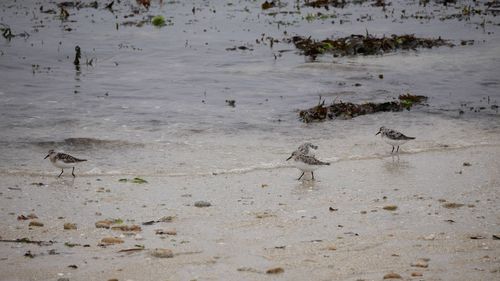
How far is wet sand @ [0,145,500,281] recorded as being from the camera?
26.8 feet

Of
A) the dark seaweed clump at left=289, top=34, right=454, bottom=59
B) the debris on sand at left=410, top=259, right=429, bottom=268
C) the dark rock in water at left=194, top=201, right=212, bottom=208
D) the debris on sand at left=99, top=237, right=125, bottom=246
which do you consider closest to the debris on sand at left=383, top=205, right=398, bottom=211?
the debris on sand at left=410, top=259, right=429, bottom=268

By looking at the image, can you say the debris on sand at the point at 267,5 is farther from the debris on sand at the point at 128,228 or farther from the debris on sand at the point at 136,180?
the debris on sand at the point at 128,228

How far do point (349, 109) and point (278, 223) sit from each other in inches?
346

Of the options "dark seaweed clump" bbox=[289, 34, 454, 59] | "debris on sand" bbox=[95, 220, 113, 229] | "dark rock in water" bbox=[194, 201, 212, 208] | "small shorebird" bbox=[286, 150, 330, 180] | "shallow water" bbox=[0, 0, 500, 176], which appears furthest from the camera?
"dark seaweed clump" bbox=[289, 34, 454, 59]

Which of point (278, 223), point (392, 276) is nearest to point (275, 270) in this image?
point (392, 276)

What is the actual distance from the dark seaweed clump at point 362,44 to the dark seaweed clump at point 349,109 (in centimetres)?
660

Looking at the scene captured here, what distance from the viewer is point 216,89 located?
21281 mm

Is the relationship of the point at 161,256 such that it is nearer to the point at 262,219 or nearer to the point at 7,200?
the point at 262,219

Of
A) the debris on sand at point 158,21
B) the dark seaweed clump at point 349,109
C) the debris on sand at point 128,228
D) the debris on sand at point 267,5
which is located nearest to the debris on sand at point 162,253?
the debris on sand at point 128,228

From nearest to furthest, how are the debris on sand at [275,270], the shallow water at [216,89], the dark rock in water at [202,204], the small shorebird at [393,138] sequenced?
1. the debris on sand at [275,270]
2. the dark rock in water at [202,204]
3. the small shorebird at [393,138]
4. the shallow water at [216,89]

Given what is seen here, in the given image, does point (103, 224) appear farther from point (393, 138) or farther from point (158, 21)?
point (158, 21)

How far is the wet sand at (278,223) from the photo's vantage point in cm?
818

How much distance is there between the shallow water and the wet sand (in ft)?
4.50

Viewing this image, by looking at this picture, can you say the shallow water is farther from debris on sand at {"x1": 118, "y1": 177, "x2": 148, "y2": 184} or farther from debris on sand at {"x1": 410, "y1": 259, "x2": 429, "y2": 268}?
debris on sand at {"x1": 410, "y1": 259, "x2": 429, "y2": 268}
